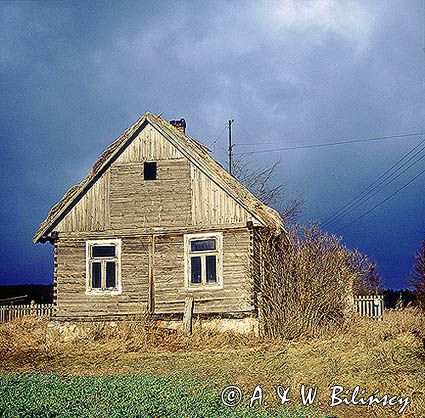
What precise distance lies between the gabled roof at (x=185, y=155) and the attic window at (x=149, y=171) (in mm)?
1017

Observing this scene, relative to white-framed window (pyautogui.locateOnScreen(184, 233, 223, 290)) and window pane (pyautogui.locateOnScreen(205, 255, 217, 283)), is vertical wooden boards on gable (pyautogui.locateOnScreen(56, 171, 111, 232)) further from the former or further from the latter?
window pane (pyautogui.locateOnScreen(205, 255, 217, 283))

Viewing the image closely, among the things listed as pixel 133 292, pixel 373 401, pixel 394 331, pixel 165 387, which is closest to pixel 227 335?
pixel 133 292

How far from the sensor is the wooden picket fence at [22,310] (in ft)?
105

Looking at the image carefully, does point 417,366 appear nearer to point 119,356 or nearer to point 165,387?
point 165,387

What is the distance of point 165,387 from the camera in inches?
517

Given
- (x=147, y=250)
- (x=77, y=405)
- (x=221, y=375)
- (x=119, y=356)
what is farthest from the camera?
(x=147, y=250)

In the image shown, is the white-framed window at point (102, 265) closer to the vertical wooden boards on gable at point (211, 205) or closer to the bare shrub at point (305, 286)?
the vertical wooden boards on gable at point (211, 205)

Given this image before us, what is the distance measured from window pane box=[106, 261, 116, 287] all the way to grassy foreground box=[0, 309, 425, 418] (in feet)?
5.41

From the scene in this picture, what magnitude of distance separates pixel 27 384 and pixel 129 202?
32.0ft

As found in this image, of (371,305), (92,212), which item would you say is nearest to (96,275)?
(92,212)

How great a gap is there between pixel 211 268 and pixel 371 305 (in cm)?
1152

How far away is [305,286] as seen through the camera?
19141 mm

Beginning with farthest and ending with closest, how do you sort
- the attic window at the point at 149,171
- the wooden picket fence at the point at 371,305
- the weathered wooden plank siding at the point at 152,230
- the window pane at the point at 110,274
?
the wooden picket fence at the point at 371,305 < the attic window at the point at 149,171 < the window pane at the point at 110,274 < the weathered wooden plank siding at the point at 152,230

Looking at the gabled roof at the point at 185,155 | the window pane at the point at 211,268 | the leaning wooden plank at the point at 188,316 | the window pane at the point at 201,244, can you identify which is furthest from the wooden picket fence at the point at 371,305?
the leaning wooden plank at the point at 188,316
